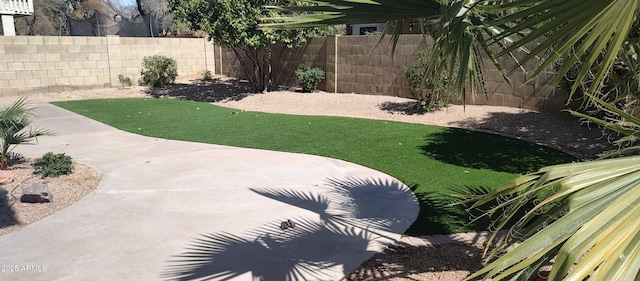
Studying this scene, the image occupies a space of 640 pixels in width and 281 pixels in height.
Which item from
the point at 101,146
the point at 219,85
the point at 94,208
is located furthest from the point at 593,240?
the point at 219,85

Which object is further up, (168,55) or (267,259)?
(168,55)

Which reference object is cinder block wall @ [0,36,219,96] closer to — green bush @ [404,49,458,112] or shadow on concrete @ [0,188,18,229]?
green bush @ [404,49,458,112]

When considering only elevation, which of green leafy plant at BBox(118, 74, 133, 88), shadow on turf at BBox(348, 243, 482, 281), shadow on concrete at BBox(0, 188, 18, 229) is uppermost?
green leafy plant at BBox(118, 74, 133, 88)

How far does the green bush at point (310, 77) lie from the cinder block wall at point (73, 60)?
7269 millimetres

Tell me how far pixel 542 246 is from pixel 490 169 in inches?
231

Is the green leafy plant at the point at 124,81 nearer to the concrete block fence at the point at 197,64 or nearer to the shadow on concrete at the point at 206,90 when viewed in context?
the concrete block fence at the point at 197,64

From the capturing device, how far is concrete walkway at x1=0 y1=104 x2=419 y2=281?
400cm

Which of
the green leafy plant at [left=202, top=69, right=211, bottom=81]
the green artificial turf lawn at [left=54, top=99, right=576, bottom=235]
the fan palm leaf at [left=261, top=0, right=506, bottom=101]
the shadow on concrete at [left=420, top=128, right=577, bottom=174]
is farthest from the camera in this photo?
the green leafy plant at [left=202, top=69, right=211, bottom=81]

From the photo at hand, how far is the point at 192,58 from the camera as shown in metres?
20.7

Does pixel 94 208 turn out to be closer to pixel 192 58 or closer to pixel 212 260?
pixel 212 260

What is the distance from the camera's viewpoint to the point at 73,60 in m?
17.2

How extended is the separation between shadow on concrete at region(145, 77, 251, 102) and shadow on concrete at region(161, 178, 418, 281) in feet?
36.5

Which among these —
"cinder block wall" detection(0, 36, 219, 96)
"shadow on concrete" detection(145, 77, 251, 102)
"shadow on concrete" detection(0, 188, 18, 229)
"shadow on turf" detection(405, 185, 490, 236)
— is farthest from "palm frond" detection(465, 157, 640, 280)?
"cinder block wall" detection(0, 36, 219, 96)

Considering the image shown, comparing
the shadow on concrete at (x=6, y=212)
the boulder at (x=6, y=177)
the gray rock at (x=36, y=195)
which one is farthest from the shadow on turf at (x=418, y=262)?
the boulder at (x=6, y=177)
